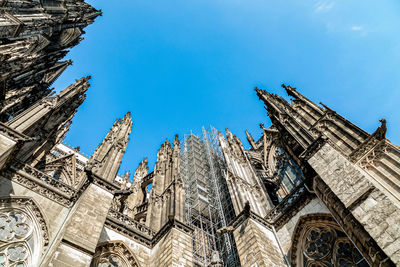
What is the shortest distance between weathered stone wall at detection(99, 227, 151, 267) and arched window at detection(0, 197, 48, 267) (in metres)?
1.87

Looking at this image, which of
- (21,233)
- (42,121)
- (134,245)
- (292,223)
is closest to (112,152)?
(42,121)

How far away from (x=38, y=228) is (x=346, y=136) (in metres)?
11.1

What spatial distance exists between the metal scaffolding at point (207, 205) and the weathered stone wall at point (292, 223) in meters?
3.49

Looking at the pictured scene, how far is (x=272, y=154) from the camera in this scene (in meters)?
16.9

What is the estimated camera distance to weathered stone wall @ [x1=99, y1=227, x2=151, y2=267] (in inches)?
346

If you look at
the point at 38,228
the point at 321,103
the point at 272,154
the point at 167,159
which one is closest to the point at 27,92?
the point at 167,159

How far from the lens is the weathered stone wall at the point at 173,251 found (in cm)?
812

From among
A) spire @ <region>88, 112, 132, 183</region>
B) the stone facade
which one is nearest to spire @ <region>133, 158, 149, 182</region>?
the stone facade

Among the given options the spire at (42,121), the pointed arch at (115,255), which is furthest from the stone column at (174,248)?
the spire at (42,121)

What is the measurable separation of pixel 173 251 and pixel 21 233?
14.9 ft

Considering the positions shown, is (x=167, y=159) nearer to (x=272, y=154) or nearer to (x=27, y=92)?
(x=272, y=154)

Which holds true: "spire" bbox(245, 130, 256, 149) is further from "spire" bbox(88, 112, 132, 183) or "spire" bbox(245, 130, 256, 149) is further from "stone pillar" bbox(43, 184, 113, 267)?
"stone pillar" bbox(43, 184, 113, 267)

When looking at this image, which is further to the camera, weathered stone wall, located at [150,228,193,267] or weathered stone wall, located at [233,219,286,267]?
weathered stone wall, located at [150,228,193,267]

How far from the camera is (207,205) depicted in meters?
17.8
